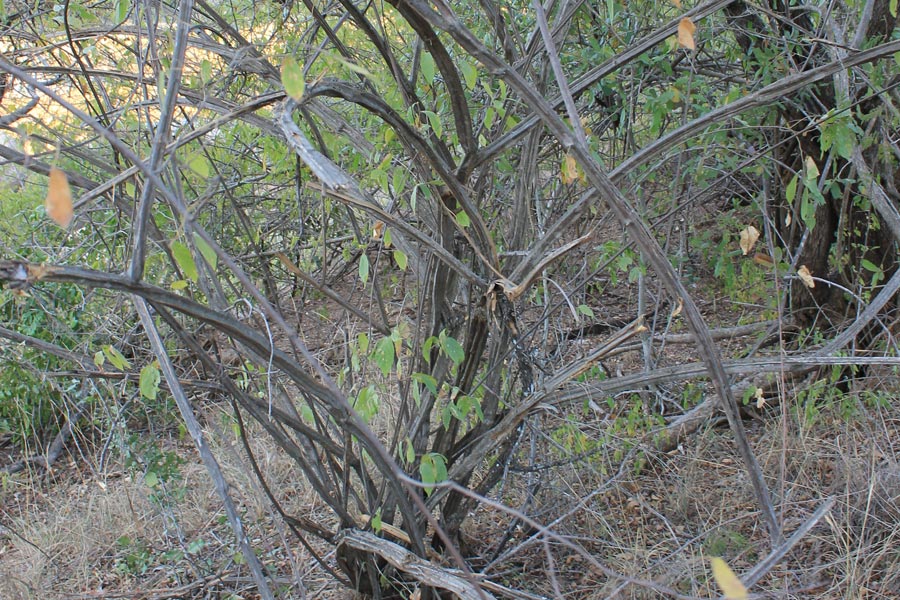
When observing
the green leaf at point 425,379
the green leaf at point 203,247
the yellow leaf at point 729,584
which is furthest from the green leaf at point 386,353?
the yellow leaf at point 729,584

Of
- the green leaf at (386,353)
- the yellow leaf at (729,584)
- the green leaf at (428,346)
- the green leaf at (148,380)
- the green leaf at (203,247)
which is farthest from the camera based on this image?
the green leaf at (428,346)

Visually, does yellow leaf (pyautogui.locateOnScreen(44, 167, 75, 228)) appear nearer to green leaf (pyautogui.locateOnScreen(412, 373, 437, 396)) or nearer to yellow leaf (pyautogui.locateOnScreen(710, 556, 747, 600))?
yellow leaf (pyautogui.locateOnScreen(710, 556, 747, 600))

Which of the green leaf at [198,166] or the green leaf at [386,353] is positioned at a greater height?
the green leaf at [198,166]

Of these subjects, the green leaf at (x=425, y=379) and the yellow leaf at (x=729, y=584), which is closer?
the yellow leaf at (x=729, y=584)

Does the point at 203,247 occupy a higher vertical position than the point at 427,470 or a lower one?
higher

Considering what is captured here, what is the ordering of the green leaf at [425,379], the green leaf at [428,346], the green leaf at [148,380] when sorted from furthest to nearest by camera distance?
the green leaf at [428,346] → the green leaf at [425,379] → the green leaf at [148,380]

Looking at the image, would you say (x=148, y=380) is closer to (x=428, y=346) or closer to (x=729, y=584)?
(x=428, y=346)

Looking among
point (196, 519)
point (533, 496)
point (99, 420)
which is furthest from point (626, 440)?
point (99, 420)

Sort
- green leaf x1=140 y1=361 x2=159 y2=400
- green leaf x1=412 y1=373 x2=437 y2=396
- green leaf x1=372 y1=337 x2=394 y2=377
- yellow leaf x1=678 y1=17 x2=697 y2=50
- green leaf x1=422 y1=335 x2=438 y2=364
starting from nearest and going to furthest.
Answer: yellow leaf x1=678 y1=17 x2=697 y2=50 → green leaf x1=140 y1=361 x2=159 y2=400 → green leaf x1=372 y1=337 x2=394 y2=377 → green leaf x1=412 y1=373 x2=437 y2=396 → green leaf x1=422 y1=335 x2=438 y2=364

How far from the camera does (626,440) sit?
293 centimetres

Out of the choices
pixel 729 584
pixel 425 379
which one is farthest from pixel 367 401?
pixel 729 584

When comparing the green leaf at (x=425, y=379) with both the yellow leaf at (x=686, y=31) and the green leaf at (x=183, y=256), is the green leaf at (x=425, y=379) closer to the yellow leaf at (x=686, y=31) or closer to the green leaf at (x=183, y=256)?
the green leaf at (x=183, y=256)

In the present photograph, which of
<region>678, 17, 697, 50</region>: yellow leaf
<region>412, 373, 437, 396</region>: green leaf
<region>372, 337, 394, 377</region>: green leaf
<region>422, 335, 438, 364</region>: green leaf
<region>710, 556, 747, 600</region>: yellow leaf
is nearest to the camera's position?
<region>710, 556, 747, 600</region>: yellow leaf

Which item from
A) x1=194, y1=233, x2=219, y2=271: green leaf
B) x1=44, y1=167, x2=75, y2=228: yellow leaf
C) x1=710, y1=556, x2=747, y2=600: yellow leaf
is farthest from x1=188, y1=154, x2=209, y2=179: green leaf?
x1=710, y1=556, x2=747, y2=600: yellow leaf
